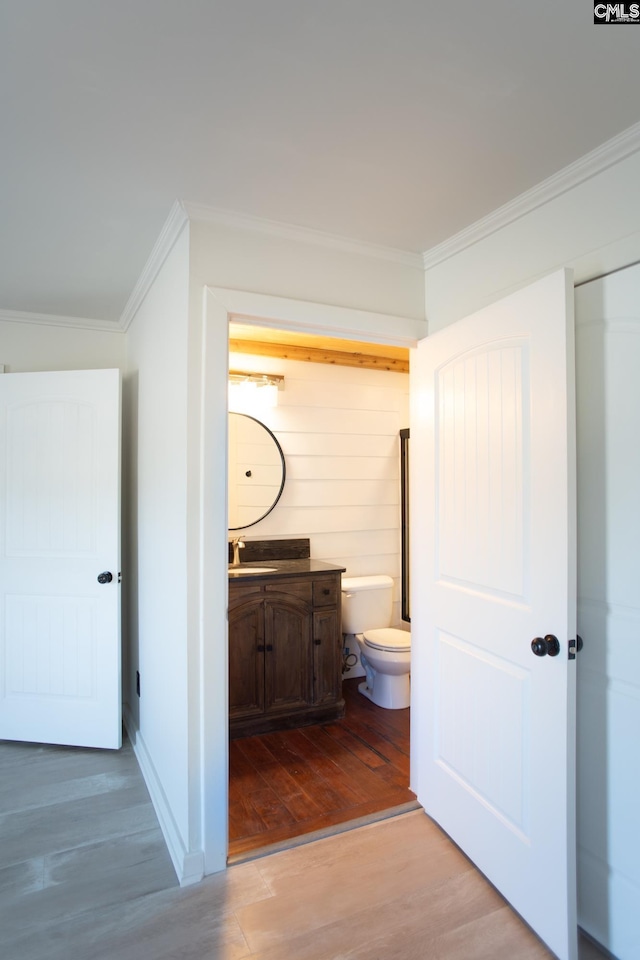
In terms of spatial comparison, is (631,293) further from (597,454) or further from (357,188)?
(357,188)

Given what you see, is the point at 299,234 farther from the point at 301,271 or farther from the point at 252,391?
the point at 252,391

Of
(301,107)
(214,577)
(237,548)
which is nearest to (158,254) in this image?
(301,107)

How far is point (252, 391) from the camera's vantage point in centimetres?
357

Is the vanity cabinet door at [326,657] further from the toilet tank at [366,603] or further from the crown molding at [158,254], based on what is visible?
the crown molding at [158,254]

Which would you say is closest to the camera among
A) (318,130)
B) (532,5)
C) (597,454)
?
(532,5)

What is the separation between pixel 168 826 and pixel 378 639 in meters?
1.62

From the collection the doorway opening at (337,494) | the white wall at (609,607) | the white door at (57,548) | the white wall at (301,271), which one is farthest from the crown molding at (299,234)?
the white door at (57,548)

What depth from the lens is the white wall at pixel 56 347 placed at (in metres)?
3.17

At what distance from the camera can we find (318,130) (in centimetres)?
151

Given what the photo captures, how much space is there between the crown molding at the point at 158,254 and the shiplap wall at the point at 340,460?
772 mm

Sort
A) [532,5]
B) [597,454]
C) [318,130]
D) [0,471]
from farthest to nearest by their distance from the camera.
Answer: [0,471]
[597,454]
[318,130]
[532,5]

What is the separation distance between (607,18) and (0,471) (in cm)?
322

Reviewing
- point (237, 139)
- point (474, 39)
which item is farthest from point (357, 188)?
point (474, 39)

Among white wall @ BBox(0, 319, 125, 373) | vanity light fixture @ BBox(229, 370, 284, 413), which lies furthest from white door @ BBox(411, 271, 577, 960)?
white wall @ BBox(0, 319, 125, 373)
